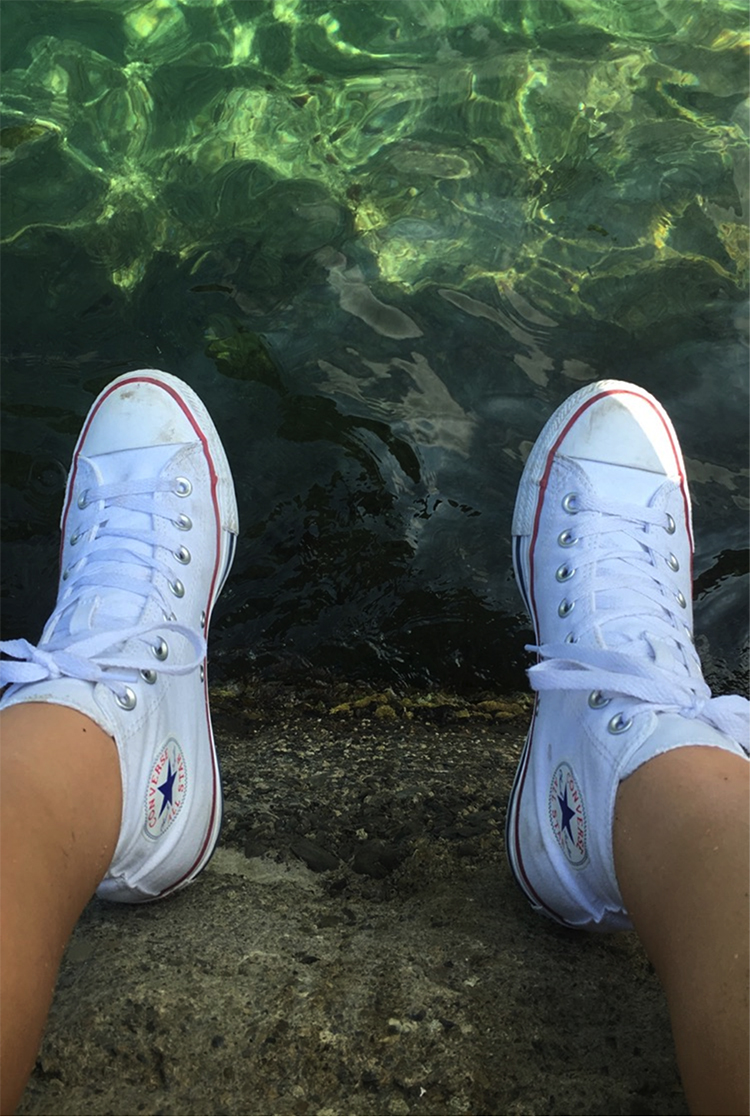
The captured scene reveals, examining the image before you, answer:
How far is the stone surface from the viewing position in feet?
4.26

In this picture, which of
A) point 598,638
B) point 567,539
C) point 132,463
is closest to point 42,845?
point 598,638

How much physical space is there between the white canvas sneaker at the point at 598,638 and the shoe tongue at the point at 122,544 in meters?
0.78

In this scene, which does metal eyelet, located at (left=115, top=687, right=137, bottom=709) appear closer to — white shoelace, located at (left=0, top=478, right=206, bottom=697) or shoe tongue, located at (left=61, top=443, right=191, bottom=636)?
white shoelace, located at (left=0, top=478, right=206, bottom=697)

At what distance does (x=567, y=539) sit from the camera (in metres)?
2.14

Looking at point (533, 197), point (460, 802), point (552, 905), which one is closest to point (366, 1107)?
point (552, 905)

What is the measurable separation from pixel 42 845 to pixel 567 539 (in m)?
Result: 1.28

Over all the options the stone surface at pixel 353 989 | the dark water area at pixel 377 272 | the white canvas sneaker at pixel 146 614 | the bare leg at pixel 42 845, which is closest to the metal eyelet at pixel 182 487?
the white canvas sneaker at pixel 146 614

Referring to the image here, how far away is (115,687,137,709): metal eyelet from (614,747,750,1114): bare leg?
0.77 meters

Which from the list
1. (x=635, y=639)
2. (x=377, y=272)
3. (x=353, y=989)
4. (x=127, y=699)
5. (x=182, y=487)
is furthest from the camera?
(x=377, y=272)

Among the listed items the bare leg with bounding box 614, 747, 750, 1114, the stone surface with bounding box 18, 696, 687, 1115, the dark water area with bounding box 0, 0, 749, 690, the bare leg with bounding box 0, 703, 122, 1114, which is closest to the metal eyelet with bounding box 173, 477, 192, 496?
the dark water area with bounding box 0, 0, 749, 690

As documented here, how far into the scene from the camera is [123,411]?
2305 mm

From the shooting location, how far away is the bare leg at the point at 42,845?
1.17 m

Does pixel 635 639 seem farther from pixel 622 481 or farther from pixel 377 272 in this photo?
pixel 377 272

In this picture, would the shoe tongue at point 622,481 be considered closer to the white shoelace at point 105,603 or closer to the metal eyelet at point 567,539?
the metal eyelet at point 567,539
